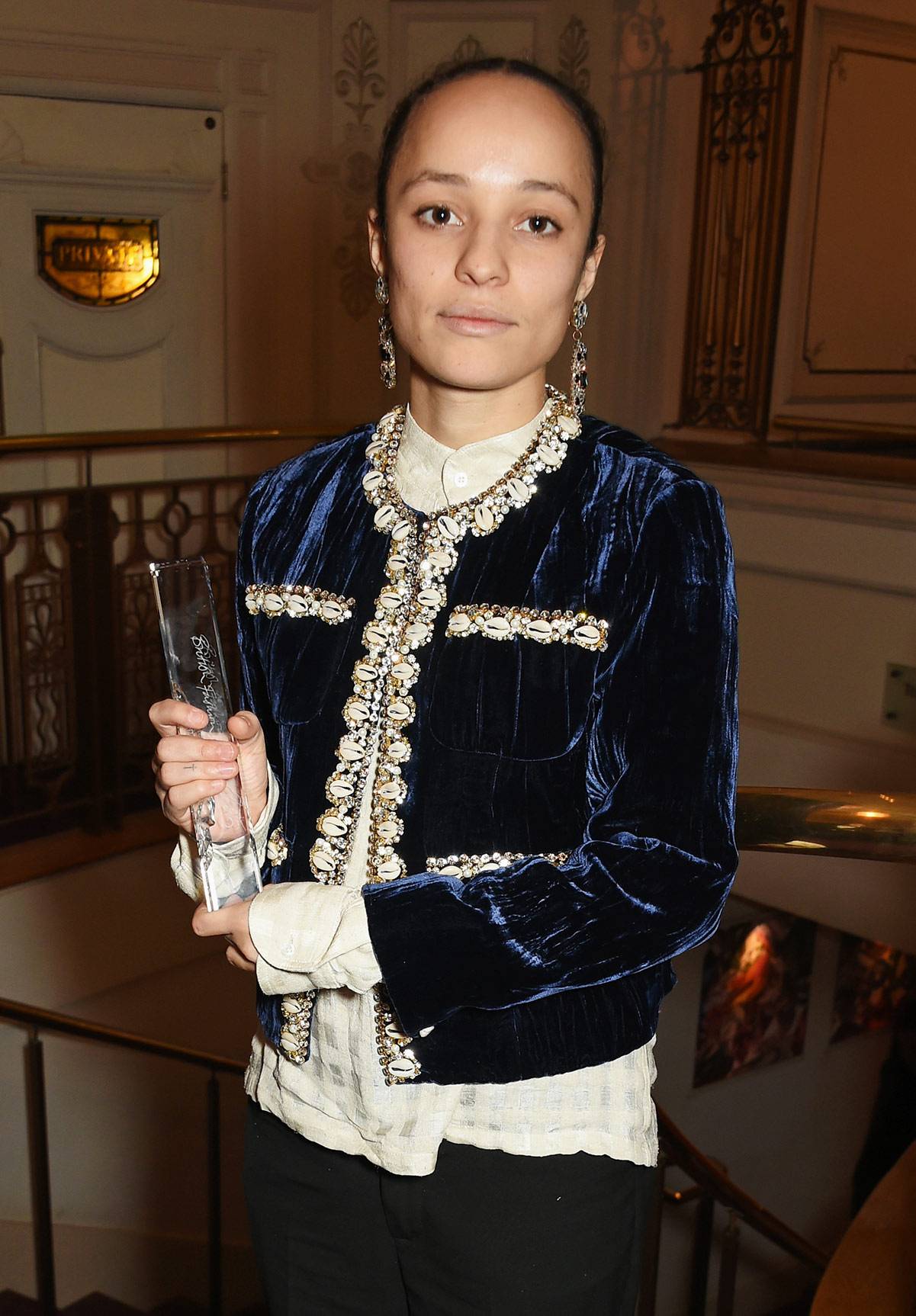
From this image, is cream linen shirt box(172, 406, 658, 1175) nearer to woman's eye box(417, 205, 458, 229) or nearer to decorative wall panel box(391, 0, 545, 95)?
woman's eye box(417, 205, 458, 229)

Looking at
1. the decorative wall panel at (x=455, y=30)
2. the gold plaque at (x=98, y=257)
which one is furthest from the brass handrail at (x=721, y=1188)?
the decorative wall panel at (x=455, y=30)

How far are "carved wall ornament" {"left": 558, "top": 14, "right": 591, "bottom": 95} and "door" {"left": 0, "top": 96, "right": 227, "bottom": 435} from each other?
1.34 metres

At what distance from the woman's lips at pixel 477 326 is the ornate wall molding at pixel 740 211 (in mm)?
4261

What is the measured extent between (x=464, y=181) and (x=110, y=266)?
4.32m

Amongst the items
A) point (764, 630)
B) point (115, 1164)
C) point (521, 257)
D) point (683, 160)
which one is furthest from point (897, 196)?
point (521, 257)

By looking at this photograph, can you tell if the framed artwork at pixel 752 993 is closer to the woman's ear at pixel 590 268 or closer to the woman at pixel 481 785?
the woman at pixel 481 785

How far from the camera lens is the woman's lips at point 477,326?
1078 mm

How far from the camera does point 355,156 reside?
17.1 feet

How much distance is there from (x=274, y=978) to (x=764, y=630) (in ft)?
13.0

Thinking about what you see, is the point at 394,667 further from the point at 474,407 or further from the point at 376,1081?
the point at 376,1081

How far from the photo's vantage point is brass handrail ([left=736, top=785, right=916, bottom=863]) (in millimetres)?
1454

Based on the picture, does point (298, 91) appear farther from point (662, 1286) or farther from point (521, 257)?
point (662, 1286)

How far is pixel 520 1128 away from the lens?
1.09 meters

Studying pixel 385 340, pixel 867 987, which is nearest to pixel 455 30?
pixel 385 340
